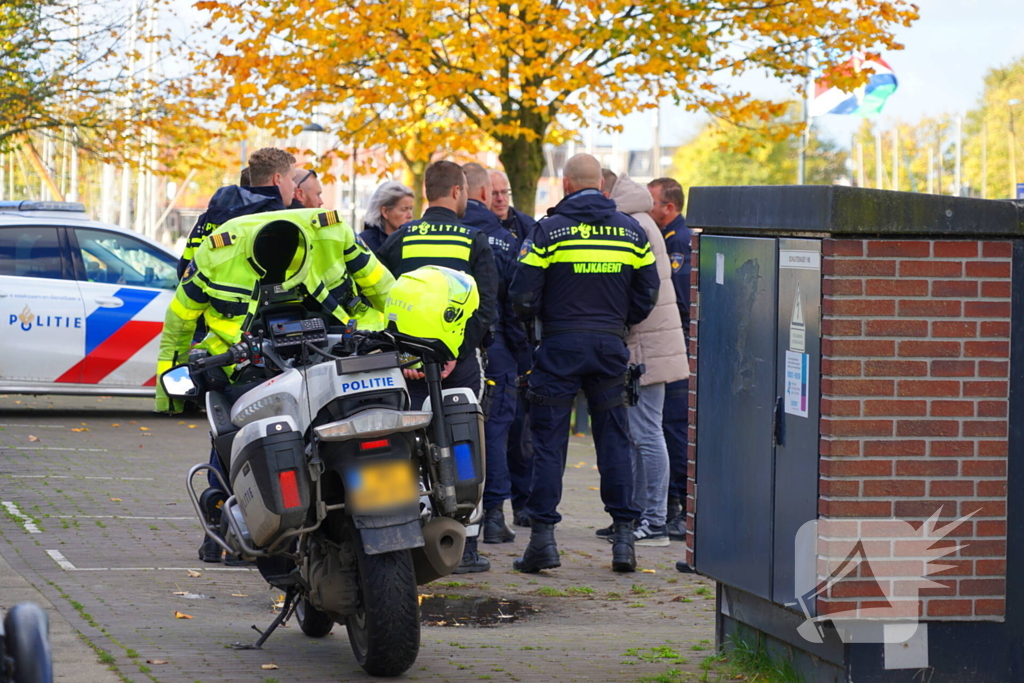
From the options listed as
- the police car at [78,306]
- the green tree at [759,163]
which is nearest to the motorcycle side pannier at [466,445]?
the police car at [78,306]

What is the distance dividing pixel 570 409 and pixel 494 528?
1.13m

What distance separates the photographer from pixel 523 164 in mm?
16719

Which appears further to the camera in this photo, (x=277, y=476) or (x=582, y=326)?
(x=582, y=326)

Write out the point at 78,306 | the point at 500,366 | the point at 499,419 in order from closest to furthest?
the point at 499,419, the point at 500,366, the point at 78,306

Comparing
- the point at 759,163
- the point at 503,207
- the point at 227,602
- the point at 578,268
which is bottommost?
the point at 227,602

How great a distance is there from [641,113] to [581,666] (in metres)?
12.7

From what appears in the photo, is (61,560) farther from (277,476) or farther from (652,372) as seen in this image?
(652,372)

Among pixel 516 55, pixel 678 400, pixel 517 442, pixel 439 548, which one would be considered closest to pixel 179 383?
pixel 439 548

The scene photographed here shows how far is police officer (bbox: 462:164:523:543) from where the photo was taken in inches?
306

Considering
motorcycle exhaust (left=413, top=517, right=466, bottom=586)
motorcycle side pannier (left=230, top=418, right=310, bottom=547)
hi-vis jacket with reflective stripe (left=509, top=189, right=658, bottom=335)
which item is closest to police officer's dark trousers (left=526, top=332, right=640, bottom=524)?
hi-vis jacket with reflective stripe (left=509, top=189, right=658, bottom=335)

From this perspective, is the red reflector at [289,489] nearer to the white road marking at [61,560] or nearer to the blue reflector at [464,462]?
the blue reflector at [464,462]

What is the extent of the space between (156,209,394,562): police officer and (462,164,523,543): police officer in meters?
2.15

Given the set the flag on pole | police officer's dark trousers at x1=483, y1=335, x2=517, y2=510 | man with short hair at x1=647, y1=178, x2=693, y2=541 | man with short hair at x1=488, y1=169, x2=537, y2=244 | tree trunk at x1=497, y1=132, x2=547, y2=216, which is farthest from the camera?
the flag on pole

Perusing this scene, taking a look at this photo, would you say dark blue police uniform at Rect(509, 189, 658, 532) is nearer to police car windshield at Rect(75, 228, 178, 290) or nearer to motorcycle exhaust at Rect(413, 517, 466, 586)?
motorcycle exhaust at Rect(413, 517, 466, 586)
